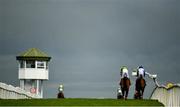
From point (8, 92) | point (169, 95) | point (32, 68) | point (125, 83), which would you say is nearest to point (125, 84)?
point (125, 83)

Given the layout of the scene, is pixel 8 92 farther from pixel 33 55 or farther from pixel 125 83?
A: pixel 33 55

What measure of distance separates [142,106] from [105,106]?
1836 millimetres

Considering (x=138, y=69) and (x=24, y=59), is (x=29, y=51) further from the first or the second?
(x=138, y=69)

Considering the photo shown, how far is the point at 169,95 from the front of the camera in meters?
29.9

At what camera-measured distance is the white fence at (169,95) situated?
27.8m

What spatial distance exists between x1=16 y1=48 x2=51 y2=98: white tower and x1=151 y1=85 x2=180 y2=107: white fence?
46157mm

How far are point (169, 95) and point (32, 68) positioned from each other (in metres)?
53.6

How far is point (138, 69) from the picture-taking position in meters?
39.3

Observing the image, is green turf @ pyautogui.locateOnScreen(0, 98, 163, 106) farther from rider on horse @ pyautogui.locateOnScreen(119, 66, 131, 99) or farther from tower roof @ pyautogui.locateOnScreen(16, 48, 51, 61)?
tower roof @ pyautogui.locateOnScreen(16, 48, 51, 61)

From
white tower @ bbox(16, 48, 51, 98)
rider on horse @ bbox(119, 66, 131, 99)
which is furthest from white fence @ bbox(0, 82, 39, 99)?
white tower @ bbox(16, 48, 51, 98)

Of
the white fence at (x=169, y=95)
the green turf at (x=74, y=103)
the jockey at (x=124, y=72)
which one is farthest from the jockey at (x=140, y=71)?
the green turf at (x=74, y=103)

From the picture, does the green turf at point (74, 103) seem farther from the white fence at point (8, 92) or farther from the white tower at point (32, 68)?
the white tower at point (32, 68)

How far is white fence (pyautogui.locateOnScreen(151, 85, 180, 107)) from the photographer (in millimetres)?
27834

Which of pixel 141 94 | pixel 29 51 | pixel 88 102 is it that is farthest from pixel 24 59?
pixel 88 102
